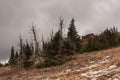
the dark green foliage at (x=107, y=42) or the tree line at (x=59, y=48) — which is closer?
the tree line at (x=59, y=48)

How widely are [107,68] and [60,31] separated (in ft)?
114

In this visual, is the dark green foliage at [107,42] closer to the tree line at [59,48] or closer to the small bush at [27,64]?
the tree line at [59,48]

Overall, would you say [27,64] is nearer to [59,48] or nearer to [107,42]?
[59,48]

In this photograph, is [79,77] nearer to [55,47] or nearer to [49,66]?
[49,66]

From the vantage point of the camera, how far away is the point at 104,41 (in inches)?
3356

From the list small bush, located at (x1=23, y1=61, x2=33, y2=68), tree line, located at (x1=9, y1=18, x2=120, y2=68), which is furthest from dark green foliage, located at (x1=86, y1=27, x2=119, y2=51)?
small bush, located at (x1=23, y1=61, x2=33, y2=68)

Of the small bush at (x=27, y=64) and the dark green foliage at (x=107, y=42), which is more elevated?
the dark green foliage at (x=107, y=42)

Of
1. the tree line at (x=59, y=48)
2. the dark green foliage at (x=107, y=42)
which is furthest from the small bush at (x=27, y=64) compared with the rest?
the dark green foliage at (x=107, y=42)

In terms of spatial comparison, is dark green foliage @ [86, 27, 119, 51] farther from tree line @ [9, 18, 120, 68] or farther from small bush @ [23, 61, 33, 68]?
small bush @ [23, 61, 33, 68]

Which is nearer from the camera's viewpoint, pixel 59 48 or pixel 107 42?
pixel 59 48

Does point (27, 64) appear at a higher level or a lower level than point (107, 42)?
lower

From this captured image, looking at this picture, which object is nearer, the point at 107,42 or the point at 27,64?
the point at 27,64

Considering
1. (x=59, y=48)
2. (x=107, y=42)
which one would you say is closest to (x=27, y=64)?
(x=59, y=48)

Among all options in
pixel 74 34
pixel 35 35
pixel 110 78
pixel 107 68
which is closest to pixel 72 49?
pixel 35 35
